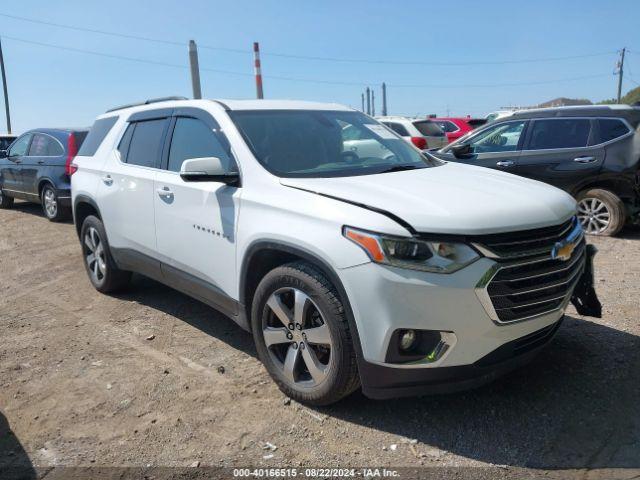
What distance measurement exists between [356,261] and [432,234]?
15.1 inches

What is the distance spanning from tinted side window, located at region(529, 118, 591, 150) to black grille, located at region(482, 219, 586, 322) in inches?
194

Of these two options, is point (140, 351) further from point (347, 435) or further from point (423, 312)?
point (423, 312)

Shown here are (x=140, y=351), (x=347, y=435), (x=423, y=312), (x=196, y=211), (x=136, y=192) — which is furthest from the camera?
(x=136, y=192)

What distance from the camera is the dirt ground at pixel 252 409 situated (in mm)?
2762

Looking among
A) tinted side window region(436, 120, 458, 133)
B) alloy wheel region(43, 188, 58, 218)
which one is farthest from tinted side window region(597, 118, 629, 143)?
tinted side window region(436, 120, 458, 133)

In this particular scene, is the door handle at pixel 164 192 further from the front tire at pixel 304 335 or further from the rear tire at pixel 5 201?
the rear tire at pixel 5 201

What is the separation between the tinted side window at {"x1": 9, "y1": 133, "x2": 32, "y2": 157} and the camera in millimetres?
10422

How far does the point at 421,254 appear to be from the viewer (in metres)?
2.57

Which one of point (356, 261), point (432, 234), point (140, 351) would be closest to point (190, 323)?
point (140, 351)

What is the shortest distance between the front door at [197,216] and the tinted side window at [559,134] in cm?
523

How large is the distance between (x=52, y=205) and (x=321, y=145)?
7.46 m

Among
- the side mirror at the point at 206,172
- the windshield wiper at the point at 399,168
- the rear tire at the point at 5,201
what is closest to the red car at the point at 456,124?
the rear tire at the point at 5,201

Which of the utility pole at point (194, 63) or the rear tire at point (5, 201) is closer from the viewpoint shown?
the rear tire at point (5, 201)

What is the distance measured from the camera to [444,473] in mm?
2584
